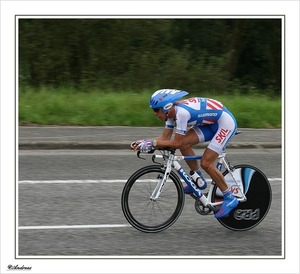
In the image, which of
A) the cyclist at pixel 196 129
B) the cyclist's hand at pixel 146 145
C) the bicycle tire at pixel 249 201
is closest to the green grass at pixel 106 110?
the bicycle tire at pixel 249 201

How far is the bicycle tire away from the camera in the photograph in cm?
748

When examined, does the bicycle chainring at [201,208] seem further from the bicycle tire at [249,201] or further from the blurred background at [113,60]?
the blurred background at [113,60]

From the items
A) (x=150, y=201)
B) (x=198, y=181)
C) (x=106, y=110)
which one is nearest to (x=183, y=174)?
(x=198, y=181)

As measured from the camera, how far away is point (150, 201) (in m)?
7.31

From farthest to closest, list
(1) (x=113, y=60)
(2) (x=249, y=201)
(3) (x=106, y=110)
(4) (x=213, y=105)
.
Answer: (1) (x=113, y=60) < (3) (x=106, y=110) < (2) (x=249, y=201) < (4) (x=213, y=105)

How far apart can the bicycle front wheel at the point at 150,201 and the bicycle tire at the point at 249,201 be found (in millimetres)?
480

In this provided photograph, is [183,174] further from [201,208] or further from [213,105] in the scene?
[213,105]

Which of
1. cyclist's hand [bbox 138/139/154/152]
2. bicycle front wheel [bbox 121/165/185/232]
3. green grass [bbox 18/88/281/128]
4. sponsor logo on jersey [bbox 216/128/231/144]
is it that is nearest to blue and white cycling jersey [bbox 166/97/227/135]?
sponsor logo on jersey [bbox 216/128/231/144]

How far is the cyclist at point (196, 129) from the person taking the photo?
6.89 metres

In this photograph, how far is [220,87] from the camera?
66.8 feet

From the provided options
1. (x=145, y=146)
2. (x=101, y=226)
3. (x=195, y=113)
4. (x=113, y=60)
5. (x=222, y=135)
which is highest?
(x=113, y=60)

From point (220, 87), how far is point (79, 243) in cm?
1400

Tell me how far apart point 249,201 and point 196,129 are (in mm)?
1074

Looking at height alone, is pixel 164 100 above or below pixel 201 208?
above
